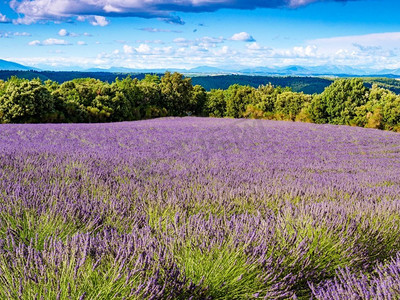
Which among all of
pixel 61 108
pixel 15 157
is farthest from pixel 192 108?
pixel 15 157

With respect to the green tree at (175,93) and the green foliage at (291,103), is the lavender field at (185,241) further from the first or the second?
the green tree at (175,93)

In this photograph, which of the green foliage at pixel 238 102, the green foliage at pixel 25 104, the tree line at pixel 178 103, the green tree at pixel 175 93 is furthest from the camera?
the green foliage at pixel 238 102

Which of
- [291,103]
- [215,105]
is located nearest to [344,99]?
[291,103]

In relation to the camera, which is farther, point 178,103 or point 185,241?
point 178,103

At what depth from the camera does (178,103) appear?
52.6 m

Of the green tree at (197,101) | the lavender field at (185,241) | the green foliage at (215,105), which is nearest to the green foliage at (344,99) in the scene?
the green foliage at (215,105)

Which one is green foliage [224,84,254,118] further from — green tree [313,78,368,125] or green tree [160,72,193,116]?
green tree [313,78,368,125]

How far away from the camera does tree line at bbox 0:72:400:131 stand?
32.1 m

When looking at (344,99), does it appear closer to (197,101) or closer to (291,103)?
(291,103)

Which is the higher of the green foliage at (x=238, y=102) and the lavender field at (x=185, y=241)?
the lavender field at (x=185, y=241)

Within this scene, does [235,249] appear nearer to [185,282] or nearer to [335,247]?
[185,282]

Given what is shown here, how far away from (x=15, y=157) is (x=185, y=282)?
10.7 ft

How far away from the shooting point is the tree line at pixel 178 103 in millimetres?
32125

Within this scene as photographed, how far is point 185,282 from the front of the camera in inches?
59.5
